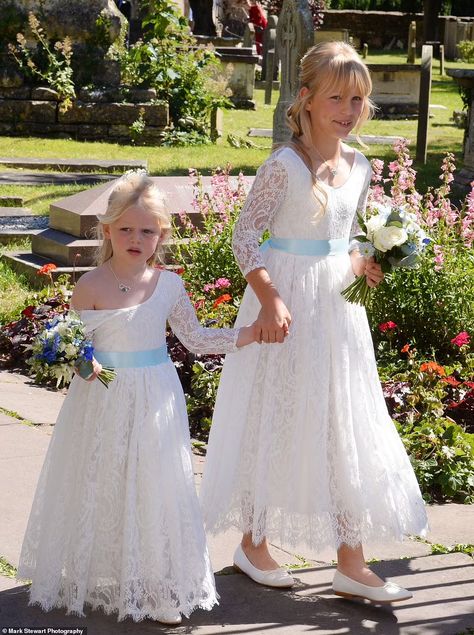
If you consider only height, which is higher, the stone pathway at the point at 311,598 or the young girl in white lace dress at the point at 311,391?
the young girl in white lace dress at the point at 311,391

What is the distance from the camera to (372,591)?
349 centimetres

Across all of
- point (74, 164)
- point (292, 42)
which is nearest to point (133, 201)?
point (74, 164)

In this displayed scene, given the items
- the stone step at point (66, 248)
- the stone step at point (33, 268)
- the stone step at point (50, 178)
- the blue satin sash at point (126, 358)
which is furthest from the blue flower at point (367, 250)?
the stone step at point (50, 178)

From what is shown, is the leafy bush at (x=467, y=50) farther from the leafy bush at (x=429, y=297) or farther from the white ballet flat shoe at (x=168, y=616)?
the white ballet flat shoe at (x=168, y=616)

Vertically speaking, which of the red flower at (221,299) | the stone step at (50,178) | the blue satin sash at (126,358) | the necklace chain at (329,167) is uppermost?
the necklace chain at (329,167)

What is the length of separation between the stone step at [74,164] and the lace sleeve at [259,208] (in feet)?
27.2

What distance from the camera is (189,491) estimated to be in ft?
11.2

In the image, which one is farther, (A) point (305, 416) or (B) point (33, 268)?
(B) point (33, 268)

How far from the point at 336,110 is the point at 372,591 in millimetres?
1513

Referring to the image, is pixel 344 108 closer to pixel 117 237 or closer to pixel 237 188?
pixel 117 237

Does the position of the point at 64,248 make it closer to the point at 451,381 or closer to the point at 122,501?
the point at 451,381

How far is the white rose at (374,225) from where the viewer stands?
11.8 ft

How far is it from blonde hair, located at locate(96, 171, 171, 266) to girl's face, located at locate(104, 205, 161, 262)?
0.01 metres

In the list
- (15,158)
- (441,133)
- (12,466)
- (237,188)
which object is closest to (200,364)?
(12,466)
